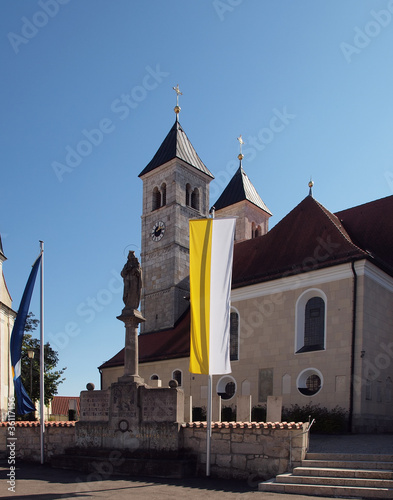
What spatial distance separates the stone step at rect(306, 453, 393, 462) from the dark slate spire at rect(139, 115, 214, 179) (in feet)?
84.4

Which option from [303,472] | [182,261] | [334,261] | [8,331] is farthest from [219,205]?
[303,472]

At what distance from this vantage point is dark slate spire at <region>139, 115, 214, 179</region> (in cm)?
3525

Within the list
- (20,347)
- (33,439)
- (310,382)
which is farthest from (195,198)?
(33,439)

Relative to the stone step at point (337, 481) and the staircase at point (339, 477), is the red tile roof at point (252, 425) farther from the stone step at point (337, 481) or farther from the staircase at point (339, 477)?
the stone step at point (337, 481)

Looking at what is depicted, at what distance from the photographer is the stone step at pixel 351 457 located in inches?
422

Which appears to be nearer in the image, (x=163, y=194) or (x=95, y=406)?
(x=95, y=406)

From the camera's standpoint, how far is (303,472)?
10.6m

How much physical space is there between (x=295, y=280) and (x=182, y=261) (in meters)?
13.0

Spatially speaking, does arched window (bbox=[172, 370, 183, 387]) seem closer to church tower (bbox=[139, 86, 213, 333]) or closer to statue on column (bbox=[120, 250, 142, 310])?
church tower (bbox=[139, 86, 213, 333])

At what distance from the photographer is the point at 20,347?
50.6 feet

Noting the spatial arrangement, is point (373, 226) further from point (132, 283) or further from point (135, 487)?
point (135, 487)

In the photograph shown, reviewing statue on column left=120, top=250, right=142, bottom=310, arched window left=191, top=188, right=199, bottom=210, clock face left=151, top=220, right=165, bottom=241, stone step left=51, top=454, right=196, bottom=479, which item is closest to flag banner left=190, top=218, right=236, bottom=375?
stone step left=51, top=454, right=196, bottom=479

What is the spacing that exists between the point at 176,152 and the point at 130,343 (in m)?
22.3

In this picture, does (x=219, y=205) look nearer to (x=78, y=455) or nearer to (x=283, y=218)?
(x=283, y=218)
